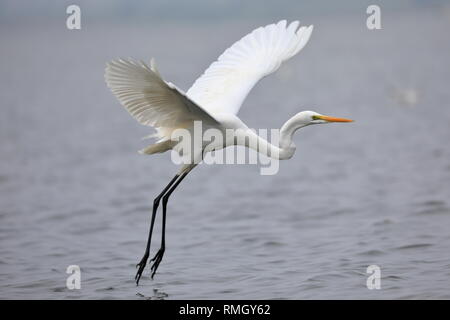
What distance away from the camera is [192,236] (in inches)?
414

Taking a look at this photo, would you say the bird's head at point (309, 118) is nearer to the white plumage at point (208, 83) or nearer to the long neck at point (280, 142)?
the long neck at point (280, 142)

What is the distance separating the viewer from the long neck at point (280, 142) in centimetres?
790

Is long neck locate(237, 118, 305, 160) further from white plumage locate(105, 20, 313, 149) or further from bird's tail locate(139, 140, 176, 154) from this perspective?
bird's tail locate(139, 140, 176, 154)

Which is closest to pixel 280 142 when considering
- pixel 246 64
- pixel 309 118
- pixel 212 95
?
pixel 309 118

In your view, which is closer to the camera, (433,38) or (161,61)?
(161,61)

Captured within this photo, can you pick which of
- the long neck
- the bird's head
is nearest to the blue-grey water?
the long neck

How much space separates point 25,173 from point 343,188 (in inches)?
242

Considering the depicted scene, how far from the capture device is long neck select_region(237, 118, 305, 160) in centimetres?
790

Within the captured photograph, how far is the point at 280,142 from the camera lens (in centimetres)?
798

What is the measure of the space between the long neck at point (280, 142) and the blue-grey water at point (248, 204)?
4.07 ft

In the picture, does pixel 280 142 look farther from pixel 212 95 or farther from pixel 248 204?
pixel 248 204

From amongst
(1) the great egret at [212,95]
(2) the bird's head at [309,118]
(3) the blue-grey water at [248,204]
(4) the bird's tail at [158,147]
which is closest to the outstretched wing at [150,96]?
(1) the great egret at [212,95]
